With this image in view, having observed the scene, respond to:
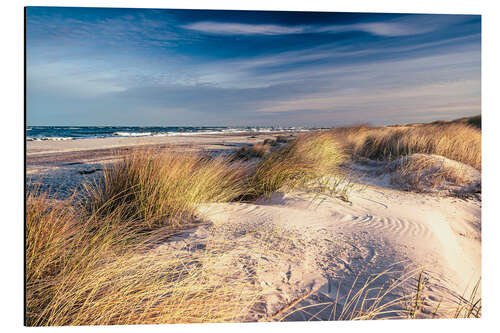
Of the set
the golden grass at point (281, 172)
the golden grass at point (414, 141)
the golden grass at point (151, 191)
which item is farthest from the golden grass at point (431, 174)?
the golden grass at point (151, 191)

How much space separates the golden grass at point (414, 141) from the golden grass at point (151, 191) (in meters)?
3.01

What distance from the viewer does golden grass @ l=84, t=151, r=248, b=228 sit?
2.29 meters

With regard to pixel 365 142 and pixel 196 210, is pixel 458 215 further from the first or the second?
pixel 365 142

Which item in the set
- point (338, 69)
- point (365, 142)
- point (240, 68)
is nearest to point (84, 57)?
point (240, 68)

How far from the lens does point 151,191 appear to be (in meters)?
2.36

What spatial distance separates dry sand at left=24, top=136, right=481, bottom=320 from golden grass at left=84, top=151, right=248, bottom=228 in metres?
0.21

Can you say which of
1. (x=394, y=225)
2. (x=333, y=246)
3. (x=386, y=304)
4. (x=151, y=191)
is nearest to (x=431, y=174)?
(x=394, y=225)

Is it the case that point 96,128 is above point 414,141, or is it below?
above

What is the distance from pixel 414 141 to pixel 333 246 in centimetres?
406

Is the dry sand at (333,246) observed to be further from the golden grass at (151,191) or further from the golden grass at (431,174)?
the golden grass at (431,174)

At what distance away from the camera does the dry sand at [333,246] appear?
158 cm

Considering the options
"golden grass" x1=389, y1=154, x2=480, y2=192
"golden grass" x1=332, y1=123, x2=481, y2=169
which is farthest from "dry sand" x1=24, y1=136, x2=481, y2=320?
"golden grass" x1=332, y1=123, x2=481, y2=169

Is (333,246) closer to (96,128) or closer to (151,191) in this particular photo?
(151,191)

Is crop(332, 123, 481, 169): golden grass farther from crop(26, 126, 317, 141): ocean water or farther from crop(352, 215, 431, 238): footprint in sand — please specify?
crop(26, 126, 317, 141): ocean water
